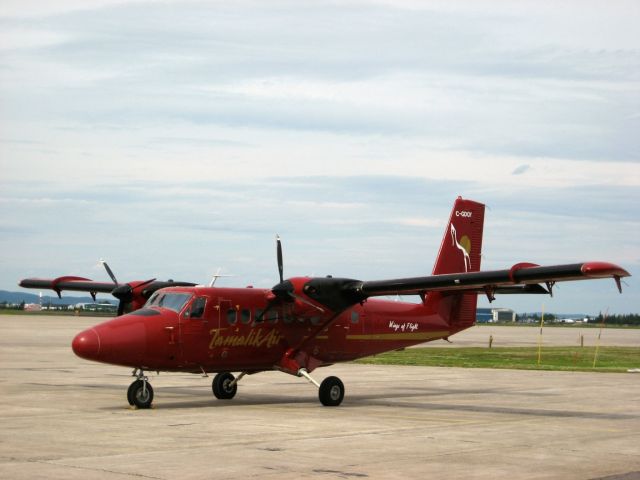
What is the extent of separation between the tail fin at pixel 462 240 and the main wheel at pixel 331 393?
589cm

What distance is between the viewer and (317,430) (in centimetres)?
1811

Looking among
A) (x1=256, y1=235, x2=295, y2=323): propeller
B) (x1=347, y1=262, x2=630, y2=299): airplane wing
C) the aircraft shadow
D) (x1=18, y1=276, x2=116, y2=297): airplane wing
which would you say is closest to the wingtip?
(x1=347, y1=262, x2=630, y2=299): airplane wing

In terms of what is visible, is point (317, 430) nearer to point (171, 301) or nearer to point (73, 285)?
point (171, 301)

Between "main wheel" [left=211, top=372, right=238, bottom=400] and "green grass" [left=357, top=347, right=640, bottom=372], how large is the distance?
14021mm

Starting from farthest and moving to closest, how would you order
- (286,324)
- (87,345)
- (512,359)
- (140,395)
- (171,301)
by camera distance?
(512,359) → (286,324) → (171,301) → (140,395) → (87,345)

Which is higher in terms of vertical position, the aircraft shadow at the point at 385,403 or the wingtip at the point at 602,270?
the wingtip at the point at 602,270

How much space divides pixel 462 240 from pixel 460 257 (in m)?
0.52

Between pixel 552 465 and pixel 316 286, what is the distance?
1011 cm

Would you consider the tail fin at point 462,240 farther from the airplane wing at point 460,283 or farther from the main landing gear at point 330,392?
the main landing gear at point 330,392

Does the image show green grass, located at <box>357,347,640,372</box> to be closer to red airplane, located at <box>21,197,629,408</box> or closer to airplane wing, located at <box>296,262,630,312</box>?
red airplane, located at <box>21,197,629,408</box>

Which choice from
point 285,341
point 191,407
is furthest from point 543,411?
point 191,407

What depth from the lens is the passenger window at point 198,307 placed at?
22594 millimetres

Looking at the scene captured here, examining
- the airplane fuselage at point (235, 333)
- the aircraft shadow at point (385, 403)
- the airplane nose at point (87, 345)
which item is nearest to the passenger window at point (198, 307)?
the airplane fuselage at point (235, 333)

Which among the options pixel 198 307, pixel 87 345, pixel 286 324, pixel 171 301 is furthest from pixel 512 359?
pixel 87 345
